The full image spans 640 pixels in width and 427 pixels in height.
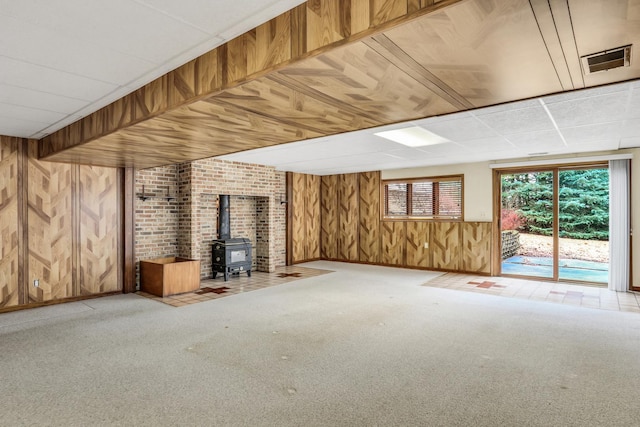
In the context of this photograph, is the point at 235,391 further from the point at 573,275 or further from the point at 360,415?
the point at 573,275

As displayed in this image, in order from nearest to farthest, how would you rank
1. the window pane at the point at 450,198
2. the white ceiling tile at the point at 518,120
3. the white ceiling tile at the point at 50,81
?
the white ceiling tile at the point at 50,81 < the white ceiling tile at the point at 518,120 < the window pane at the point at 450,198

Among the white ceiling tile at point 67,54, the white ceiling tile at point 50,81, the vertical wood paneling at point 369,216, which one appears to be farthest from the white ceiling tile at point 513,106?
the vertical wood paneling at point 369,216

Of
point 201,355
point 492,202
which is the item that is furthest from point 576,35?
point 492,202

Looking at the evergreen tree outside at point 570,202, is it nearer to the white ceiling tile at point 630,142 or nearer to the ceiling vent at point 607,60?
the white ceiling tile at point 630,142

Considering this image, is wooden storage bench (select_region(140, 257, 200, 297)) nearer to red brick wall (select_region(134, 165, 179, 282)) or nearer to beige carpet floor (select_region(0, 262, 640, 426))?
red brick wall (select_region(134, 165, 179, 282))

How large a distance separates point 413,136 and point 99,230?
496cm

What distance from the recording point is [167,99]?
245cm

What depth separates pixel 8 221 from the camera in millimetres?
4664

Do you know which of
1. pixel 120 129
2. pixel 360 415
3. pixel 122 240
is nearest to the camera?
pixel 360 415

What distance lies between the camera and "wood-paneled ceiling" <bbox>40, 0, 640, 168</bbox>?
1367mm

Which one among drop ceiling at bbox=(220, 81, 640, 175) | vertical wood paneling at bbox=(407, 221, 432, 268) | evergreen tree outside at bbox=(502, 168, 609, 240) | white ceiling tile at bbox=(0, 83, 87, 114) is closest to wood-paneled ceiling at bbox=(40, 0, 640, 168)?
white ceiling tile at bbox=(0, 83, 87, 114)

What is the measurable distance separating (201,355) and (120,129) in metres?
2.10

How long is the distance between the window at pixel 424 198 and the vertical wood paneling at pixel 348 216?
31.7 inches

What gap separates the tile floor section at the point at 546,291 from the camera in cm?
501
